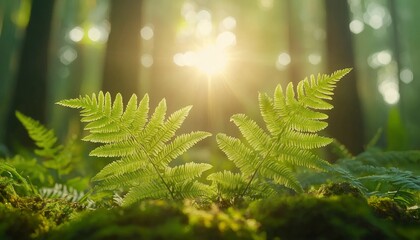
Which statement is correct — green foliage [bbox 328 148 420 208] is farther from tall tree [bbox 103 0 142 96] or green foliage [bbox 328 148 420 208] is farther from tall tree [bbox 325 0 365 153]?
tall tree [bbox 103 0 142 96]

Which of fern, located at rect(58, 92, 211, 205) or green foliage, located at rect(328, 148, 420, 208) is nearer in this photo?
fern, located at rect(58, 92, 211, 205)

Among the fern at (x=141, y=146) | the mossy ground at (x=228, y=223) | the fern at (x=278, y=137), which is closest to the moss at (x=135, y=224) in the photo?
the mossy ground at (x=228, y=223)

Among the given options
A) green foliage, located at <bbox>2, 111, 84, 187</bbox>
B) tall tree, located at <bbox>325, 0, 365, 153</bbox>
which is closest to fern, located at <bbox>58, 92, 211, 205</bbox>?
green foliage, located at <bbox>2, 111, 84, 187</bbox>

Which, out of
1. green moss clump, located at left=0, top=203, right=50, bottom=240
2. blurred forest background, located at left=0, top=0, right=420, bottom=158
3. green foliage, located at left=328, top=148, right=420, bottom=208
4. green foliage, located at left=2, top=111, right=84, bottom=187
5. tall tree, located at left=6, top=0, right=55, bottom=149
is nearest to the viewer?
green moss clump, located at left=0, top=203, right=50, bottom=240

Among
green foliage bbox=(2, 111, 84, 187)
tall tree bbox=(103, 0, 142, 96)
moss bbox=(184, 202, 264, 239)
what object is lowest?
green foliage bbox=(2, 111, 84, 187)

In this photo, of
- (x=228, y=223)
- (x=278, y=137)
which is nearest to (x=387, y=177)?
(x=278, y=137)
